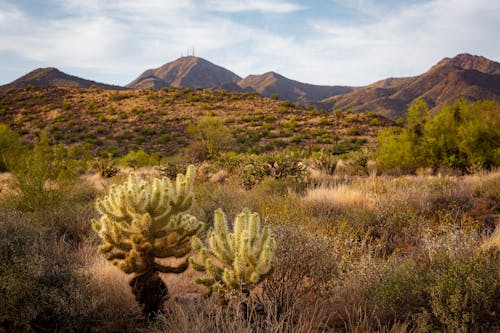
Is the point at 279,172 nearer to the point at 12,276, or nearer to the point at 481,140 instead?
the point at 481,140

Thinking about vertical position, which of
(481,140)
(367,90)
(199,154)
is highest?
(367,90)

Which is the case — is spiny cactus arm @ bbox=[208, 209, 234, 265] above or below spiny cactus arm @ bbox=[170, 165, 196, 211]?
below

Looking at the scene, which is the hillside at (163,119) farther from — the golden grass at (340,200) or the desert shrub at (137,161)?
the golden grass at (340,200)

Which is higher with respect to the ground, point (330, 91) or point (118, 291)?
point (330, 91)

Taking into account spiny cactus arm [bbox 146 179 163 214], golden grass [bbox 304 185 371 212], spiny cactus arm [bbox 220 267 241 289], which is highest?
spiny cactus arm [bbox 146 179 163 214]

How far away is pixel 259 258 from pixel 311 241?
39.0 inches

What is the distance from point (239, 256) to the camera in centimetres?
313

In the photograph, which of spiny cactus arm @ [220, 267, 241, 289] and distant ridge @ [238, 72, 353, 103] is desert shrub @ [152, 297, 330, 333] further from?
distant ridge @ [238, 72, 353, 103]

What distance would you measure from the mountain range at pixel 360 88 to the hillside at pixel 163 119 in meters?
7.21

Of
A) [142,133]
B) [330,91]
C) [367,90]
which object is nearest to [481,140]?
[142,133]

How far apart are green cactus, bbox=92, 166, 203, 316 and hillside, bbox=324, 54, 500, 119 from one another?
101289 millimetres

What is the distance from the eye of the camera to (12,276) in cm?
303

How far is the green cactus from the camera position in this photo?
3.36 m

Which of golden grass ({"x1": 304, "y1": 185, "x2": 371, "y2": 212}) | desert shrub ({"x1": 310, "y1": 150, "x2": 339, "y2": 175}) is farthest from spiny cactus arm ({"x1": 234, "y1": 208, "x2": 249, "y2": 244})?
desert shrub ({"x1": 310, "y1": 150, "x2": 339, "y2": 175})
